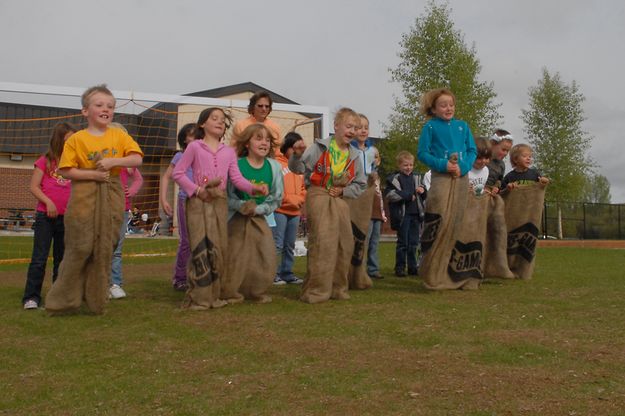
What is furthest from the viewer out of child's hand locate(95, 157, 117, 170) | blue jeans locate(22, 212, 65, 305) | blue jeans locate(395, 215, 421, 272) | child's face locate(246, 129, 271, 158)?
blue jeans locate(395, 215, 421, 272)

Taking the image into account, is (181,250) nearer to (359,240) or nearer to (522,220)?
(359,240)

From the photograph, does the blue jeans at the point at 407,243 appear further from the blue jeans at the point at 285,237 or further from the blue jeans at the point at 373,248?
the blue jeans at the point at 285,237

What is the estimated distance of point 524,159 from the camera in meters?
7.61

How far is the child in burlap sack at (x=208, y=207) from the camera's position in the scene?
5273 millimetres

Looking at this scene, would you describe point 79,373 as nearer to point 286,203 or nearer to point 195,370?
point 195,370

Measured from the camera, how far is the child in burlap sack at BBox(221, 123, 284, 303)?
5.59 metres

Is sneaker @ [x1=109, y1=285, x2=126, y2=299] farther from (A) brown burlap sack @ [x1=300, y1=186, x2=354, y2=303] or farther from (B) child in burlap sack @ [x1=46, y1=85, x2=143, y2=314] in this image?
(A) brown burlap sack @ [x1=300, y1=186, x2=354, y2=303]

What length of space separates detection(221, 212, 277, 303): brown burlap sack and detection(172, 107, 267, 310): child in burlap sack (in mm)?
130

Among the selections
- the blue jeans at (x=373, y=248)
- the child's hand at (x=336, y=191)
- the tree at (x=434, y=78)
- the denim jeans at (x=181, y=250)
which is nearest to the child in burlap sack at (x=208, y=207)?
the child's hand at (x=336, y=191)

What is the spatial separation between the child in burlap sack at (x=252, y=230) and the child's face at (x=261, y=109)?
37.2 inches

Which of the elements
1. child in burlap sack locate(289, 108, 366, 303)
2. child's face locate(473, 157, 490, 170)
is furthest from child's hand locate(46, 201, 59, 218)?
child's face locate(473, 157, 490, 170)

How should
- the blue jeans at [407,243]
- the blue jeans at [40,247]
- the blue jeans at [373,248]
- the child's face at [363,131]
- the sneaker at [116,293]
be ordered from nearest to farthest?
the blue jeans at [40,247], the sneaker at [116,293], the child's face at [363,131], the blue jeans at [373,248], the blue jeans at [407,243]

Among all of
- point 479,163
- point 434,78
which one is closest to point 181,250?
point 479,163

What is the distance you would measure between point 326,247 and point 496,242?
267 cm
